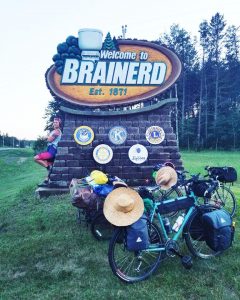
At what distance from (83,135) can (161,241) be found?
593 cm

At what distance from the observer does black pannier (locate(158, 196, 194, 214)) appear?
16.9 ft

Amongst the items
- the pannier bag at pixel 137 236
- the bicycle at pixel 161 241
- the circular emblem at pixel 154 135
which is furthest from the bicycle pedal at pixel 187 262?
the circular emblem at pixel 154 135

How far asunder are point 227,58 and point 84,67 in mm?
46341

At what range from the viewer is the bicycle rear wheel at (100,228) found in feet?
21.1

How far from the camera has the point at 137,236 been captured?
456 centimetres

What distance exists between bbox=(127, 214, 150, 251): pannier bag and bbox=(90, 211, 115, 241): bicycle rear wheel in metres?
1.84

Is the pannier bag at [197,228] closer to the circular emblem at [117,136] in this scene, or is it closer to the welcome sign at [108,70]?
the circular emblem at [117,136]

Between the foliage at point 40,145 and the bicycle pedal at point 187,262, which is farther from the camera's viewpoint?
the foliage at point 40,145

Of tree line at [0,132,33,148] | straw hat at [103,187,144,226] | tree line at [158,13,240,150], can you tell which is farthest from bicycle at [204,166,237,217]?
tree line at [0,132,33,148]

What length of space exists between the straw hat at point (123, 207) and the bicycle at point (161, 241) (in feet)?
0.53

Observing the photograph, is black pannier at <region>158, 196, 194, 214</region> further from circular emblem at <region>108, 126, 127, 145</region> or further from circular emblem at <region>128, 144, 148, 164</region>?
circular emblem at <region>108, 126, 127, 145</region>

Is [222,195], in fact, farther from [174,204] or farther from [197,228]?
[174,204]

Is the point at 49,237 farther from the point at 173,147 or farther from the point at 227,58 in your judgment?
the point at 227,58

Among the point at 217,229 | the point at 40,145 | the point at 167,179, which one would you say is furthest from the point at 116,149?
the point at 40,145
